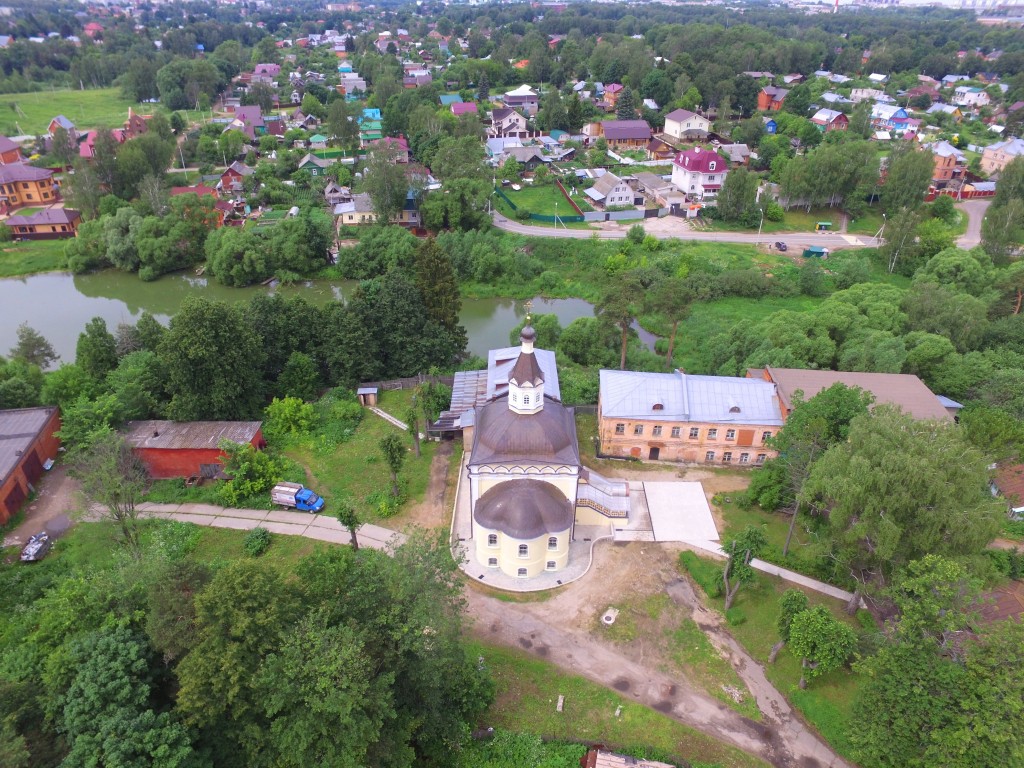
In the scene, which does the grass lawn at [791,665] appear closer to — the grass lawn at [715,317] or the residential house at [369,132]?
the grass lawn at [715,317]

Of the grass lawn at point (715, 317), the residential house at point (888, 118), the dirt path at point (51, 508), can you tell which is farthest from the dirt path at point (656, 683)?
the residential house at point (888, 118)

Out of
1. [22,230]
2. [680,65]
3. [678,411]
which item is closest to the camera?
[678,411]

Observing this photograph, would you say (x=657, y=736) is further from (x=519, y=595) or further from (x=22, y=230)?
(x=22, y=230)

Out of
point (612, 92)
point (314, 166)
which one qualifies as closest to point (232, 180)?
point (314, 166)

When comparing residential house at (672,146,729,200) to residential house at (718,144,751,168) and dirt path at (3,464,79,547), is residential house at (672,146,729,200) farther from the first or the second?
dirt path at (3,464,79,547)

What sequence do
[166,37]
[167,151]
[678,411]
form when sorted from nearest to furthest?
[678,411], [167,151], [166,37]

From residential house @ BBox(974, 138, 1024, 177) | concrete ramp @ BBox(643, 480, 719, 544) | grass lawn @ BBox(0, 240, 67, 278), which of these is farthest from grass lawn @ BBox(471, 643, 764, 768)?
residential house @ BBox(974, 138, 1024, 177)

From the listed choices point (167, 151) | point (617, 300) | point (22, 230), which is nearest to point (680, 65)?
point (167, 151)

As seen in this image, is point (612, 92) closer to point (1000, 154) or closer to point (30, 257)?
point (1000, 154)
